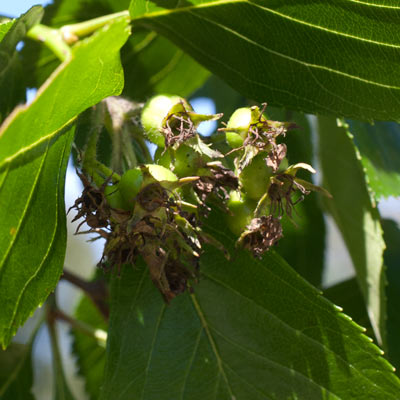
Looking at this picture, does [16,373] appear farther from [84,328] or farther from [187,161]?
[187,161]

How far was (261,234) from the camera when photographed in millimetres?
1185

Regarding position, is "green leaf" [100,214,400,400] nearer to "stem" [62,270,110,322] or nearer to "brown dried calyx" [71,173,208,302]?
"brown dried calyx" [71,173,208,302]

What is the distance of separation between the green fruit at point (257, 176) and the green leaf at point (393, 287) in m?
0.73

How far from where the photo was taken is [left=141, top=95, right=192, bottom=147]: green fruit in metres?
1.17

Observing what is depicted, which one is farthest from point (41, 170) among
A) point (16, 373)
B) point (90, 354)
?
point (90, 354)

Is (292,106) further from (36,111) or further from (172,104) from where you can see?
(36,111)

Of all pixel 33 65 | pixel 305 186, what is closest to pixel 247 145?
pixel 305 186

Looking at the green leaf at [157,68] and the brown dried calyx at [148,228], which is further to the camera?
the green leaf at [157,68]

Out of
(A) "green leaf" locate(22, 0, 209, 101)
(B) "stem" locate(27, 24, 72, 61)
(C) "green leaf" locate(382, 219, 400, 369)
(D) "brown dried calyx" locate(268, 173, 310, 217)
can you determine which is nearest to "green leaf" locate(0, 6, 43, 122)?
(B) "stem" locate(27, 24, 72, 61)

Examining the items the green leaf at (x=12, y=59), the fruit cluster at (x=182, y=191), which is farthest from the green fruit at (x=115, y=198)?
the green leaf at (x=12, y=59)

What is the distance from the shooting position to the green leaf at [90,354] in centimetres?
225

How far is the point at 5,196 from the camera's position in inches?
40.6

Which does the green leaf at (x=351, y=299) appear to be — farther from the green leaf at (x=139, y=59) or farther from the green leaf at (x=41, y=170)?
the green leaf at (x=41, y=170)

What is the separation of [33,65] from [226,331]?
3.08 ft
